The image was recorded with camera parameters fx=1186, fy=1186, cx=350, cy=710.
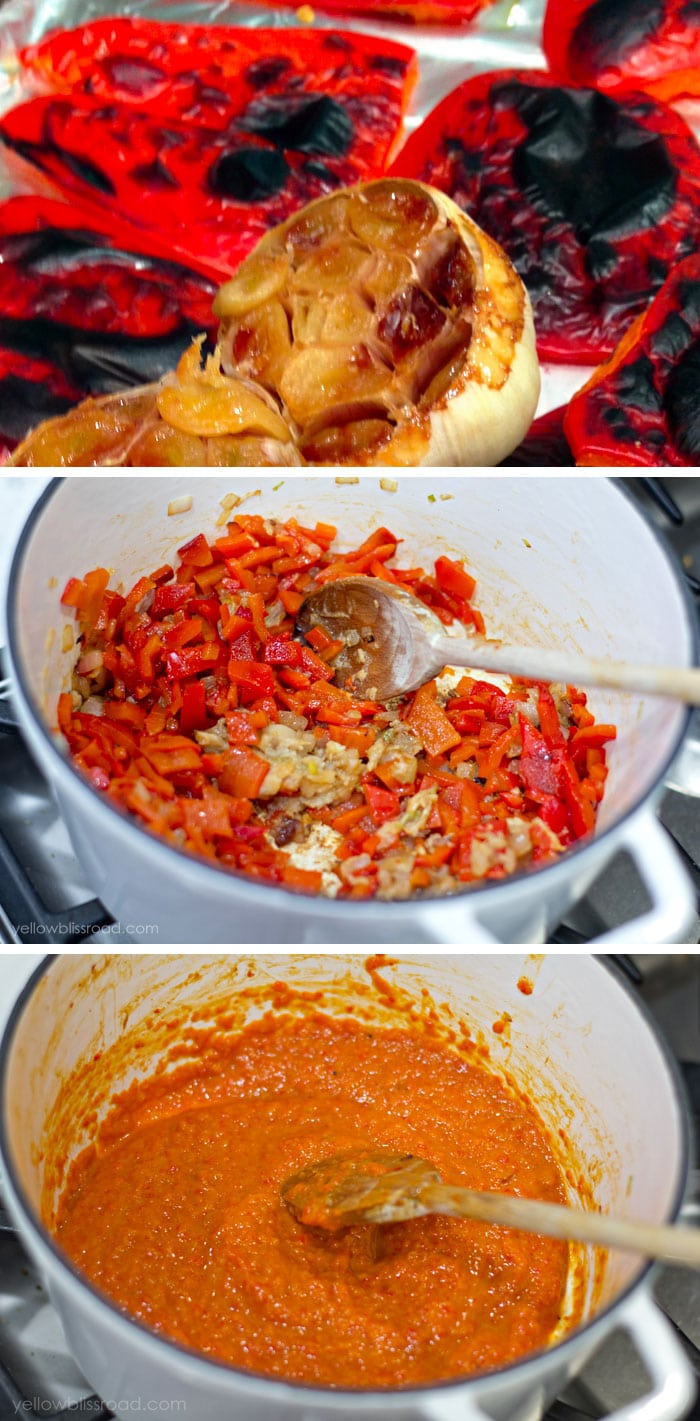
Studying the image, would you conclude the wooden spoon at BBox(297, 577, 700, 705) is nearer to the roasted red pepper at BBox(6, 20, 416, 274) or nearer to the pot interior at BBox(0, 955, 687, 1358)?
the pot interior at BBox(0, 955, 687, 1358)

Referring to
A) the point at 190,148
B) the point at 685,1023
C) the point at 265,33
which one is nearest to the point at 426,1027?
the point at 685,1023

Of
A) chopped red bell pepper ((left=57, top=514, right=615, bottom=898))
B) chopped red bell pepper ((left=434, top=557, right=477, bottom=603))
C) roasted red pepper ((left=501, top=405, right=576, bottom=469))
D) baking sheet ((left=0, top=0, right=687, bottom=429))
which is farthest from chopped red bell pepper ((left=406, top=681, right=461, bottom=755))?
baking sheet ((left=0, top=0, right=687, bottom=429))

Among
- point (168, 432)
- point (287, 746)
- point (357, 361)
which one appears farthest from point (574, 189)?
point (287, 746)

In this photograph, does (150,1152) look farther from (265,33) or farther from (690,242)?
(265,33)

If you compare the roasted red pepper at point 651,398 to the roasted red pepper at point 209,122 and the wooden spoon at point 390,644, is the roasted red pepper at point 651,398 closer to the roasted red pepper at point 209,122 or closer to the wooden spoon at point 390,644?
the wooden spoon at point 390,644

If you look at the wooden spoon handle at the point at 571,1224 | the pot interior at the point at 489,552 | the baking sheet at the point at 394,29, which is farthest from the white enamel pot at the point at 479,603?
the baking sheet at the point at 394,29

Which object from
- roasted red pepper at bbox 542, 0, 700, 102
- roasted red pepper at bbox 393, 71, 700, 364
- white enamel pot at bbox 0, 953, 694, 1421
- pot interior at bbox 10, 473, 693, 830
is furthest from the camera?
roasted red pepper at bbox 542, 0, 700, 102
